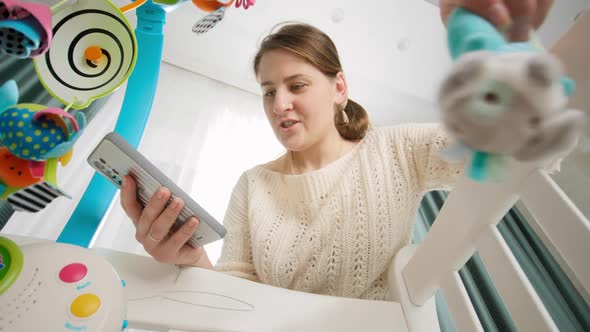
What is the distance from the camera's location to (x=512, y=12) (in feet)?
0.60

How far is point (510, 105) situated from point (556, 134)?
0.02m

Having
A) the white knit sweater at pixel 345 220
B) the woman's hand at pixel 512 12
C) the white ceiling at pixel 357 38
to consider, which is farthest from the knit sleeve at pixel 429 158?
the white ceiling at pixel 357 38

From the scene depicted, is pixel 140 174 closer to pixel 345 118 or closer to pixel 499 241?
pixel 499 241

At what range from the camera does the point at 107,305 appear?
256 mm

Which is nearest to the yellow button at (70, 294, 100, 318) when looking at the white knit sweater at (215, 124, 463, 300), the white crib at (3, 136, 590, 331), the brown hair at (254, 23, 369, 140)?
the white crib at (3, 136, 590, 331)

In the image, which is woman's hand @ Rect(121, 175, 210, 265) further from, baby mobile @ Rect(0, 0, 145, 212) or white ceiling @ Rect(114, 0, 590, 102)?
white ceiling @ Rect(114, 0, 590, 102)

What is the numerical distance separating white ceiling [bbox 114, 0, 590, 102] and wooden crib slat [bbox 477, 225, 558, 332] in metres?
1.21

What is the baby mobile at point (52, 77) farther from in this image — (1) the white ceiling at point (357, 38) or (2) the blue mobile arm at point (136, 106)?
(1) the white ceiling at point (357, 38)

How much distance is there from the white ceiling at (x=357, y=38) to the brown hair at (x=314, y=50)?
606mm

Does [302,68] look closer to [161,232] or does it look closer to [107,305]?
[161,232]

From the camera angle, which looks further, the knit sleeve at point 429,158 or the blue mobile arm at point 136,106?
the knit sleeve at point 429,158

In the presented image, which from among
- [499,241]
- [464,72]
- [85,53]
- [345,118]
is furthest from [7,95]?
[345,118]

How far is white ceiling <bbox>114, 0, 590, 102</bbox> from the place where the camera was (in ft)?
4.22

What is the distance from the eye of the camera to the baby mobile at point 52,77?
8.2 inches
